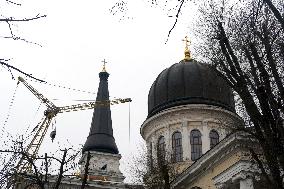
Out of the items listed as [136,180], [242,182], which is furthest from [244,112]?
[136,180]

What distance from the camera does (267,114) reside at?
42.7 ft

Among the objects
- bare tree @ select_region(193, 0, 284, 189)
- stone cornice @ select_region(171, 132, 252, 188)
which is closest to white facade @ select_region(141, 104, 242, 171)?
stone cornice @ select_region(171, 132, 252, 188)

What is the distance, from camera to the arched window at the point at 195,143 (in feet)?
111

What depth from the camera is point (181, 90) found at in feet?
119

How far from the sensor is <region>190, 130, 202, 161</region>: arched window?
111ft

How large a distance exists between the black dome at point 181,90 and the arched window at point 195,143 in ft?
6.86

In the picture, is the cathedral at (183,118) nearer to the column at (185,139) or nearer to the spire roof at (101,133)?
the column at (185,139)

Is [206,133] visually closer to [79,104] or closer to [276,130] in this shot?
[276,130]

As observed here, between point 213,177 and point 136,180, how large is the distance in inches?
299

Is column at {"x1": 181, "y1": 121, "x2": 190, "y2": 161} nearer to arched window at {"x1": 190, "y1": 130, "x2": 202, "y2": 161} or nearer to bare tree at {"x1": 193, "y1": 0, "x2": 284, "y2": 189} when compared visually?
arched window at {"x1": 190, "y1": 130, "x2": 202, "y2": 161}

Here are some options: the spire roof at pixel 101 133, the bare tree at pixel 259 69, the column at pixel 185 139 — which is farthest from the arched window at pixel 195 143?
the bare tree at pixel 259 69

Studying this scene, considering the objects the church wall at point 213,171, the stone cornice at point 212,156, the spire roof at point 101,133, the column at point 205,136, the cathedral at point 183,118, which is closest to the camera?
the stone cornice at point 212,156

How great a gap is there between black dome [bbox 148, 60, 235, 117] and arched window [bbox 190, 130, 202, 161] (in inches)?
82.3

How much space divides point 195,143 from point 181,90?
405cm
